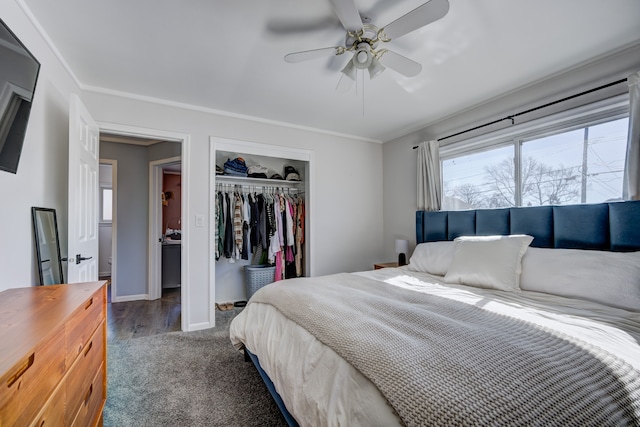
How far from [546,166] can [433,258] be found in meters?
1.28

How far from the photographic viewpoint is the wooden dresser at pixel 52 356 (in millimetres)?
685

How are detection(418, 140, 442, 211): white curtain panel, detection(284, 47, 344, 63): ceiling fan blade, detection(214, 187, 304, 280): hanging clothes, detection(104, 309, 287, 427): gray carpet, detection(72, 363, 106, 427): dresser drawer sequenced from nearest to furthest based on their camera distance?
detection(72, 363, 106, 427): dresser drawer
detection(104, 309, 287, 427): gray carpet
detection(284, 47, 344, 63): ceiling fan blade
detection(418, 140, 442, 211): white curtain panel
detection(214, 187, 304, 280): hanging clothes

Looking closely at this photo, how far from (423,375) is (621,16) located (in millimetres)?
2490

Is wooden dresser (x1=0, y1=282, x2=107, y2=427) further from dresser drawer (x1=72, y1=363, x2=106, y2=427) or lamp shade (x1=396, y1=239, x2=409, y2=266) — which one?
lamp shade (x1=396, y1=239, x2=409, y2=266)

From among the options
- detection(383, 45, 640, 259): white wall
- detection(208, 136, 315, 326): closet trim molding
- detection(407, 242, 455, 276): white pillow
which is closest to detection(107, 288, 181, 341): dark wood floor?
detection(208, 136, 315, 326): closet trim molding

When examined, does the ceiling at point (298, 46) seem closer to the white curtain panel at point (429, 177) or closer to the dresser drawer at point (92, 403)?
the white curtain panel at point (429, 177)

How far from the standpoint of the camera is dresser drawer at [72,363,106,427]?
1131mm

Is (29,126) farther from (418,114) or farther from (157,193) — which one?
(418,114)

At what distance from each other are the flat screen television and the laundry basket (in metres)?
2.64

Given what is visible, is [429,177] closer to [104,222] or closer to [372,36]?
[372,36]

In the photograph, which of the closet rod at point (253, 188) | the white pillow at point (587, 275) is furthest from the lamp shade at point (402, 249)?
the closet rod at point (253, 188)

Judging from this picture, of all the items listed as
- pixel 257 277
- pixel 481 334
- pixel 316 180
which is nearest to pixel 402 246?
pixel 316 180

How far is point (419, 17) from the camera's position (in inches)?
55.7

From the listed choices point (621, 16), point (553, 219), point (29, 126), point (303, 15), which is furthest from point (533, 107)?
point (29, 126)
